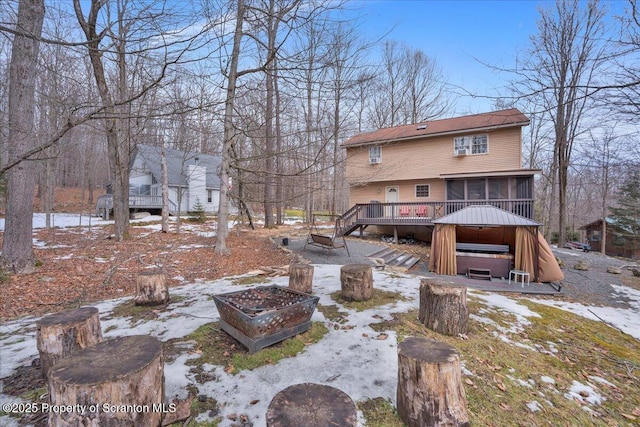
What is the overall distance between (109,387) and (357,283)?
375cm

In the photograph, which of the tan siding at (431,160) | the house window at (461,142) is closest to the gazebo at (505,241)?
the tan siding at (431,160)

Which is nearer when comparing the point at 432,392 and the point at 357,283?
the point at 432,392

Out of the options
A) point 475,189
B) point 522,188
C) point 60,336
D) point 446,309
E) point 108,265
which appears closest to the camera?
point 60,336

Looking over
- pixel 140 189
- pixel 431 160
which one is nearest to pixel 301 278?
pixel 431 160

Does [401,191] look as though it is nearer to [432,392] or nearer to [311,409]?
[432,392]

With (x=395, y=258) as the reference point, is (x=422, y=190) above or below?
above

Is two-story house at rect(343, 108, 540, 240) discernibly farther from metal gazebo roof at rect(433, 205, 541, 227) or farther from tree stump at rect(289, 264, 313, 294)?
tree stump at rect(289, 264, 313, 294)

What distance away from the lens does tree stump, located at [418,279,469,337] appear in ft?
12.2

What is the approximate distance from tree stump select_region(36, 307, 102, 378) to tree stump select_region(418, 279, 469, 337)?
162 inches

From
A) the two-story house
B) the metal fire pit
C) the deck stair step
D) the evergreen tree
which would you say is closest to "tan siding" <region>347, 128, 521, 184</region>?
the two-story house

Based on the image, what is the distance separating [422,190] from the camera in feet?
50.9

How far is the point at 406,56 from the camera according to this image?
22047 mm

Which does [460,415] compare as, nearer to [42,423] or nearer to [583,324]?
[42,423]

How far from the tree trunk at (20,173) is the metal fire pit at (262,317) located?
5.48 metres
